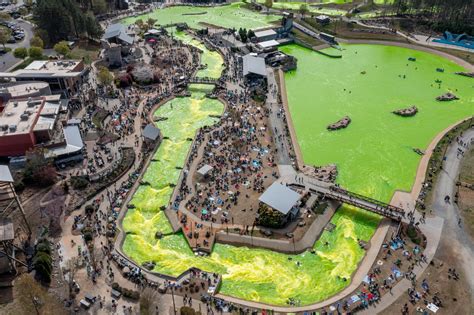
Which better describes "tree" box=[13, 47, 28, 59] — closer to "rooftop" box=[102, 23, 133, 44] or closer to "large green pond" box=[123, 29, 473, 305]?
"rooftop" box=[102, 23, 133, 44]

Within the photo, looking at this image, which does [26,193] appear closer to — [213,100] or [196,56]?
[213,100]

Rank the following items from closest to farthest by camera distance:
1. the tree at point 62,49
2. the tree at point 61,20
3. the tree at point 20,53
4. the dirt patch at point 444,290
Answer: 1. the dirt patch at point 444,290
2. the tree at point 20,53
3. the tree at point 62,49
4. the tree at point 61,20

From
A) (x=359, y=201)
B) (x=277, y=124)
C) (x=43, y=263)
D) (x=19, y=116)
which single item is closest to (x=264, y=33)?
(x=277, y=124)

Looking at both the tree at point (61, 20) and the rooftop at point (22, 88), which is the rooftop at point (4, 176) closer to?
the rooftop at point (22, 88)

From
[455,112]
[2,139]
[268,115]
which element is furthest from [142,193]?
[455,112]

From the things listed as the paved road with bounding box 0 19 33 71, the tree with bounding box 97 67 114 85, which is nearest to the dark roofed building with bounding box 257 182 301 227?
the tree with bounding box 97 67 114 85

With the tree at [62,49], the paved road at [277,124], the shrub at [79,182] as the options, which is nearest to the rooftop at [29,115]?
the shrub at [79,182]

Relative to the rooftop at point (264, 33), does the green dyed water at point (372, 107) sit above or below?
below
